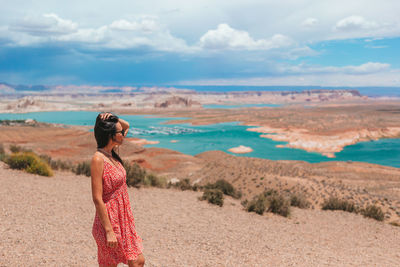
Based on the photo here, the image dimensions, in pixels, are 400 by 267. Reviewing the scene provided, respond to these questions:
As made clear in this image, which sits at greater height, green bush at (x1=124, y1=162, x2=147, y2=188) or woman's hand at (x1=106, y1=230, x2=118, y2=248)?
woman's hand at (x1=106, y1=230, x2=118, y2=248)

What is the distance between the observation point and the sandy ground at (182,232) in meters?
6.46

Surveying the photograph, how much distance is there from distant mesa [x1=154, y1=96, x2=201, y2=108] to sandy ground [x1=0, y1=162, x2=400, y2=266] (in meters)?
163

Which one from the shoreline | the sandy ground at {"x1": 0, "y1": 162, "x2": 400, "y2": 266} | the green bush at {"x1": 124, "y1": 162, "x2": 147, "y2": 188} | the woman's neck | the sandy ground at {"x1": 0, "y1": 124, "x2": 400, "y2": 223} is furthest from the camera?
the shoreline

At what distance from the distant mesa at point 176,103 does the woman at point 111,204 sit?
566 feet

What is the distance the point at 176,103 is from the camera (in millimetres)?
179000

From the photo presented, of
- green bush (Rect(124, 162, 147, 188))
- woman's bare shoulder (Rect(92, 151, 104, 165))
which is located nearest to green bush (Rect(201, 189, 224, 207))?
green bush (Rect(124, 162, 147, 188))

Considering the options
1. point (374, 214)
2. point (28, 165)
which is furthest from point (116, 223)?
point (374, 214)

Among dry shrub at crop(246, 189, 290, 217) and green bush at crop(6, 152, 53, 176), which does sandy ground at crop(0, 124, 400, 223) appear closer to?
dry shrub at crop(246, 189, 290, 217)

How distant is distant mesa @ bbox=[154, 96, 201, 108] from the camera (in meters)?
176

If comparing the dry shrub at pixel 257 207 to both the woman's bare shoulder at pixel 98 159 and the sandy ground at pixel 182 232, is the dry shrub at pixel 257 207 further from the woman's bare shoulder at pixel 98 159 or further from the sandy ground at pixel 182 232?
the woman's bare shoulder at pixel 98 159

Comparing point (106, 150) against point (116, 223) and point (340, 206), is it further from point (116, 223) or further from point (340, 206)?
point (340, 206)

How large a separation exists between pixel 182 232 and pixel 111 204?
17.5ft

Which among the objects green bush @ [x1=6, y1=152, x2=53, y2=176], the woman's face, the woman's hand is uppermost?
the woman's face

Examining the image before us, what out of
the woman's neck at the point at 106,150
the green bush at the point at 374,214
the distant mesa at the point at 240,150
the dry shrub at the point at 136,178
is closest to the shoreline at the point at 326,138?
the distant mesa at the point at 240,150
